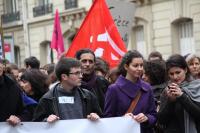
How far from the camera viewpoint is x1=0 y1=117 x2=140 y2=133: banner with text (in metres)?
4.94

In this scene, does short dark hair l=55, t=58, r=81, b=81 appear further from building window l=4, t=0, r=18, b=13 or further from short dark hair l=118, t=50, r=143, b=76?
building window l=4, t=0, r=18, b=13

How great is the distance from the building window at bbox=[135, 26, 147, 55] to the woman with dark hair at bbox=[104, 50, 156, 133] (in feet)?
46.3

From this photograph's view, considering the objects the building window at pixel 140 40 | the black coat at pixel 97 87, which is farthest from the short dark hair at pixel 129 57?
the building window at pixel 140 40

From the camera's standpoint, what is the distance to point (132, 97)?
5.11m

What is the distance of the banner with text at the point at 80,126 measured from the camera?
4938 millimetres

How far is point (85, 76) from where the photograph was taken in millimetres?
5992

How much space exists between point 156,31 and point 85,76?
12.7 m

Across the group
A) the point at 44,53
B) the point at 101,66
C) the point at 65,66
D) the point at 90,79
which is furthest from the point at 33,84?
the point at 44,53

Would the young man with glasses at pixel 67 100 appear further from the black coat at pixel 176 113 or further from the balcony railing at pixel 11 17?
the balcony railing at pixel 11 17

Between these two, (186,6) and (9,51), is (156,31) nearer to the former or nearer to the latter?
(186,6)

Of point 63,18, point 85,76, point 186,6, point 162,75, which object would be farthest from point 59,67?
point 63,18

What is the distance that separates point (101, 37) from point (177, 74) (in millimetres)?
3150

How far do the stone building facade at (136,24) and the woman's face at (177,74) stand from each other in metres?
12.0

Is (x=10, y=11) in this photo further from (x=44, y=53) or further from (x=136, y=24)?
(x=136, y=24)
